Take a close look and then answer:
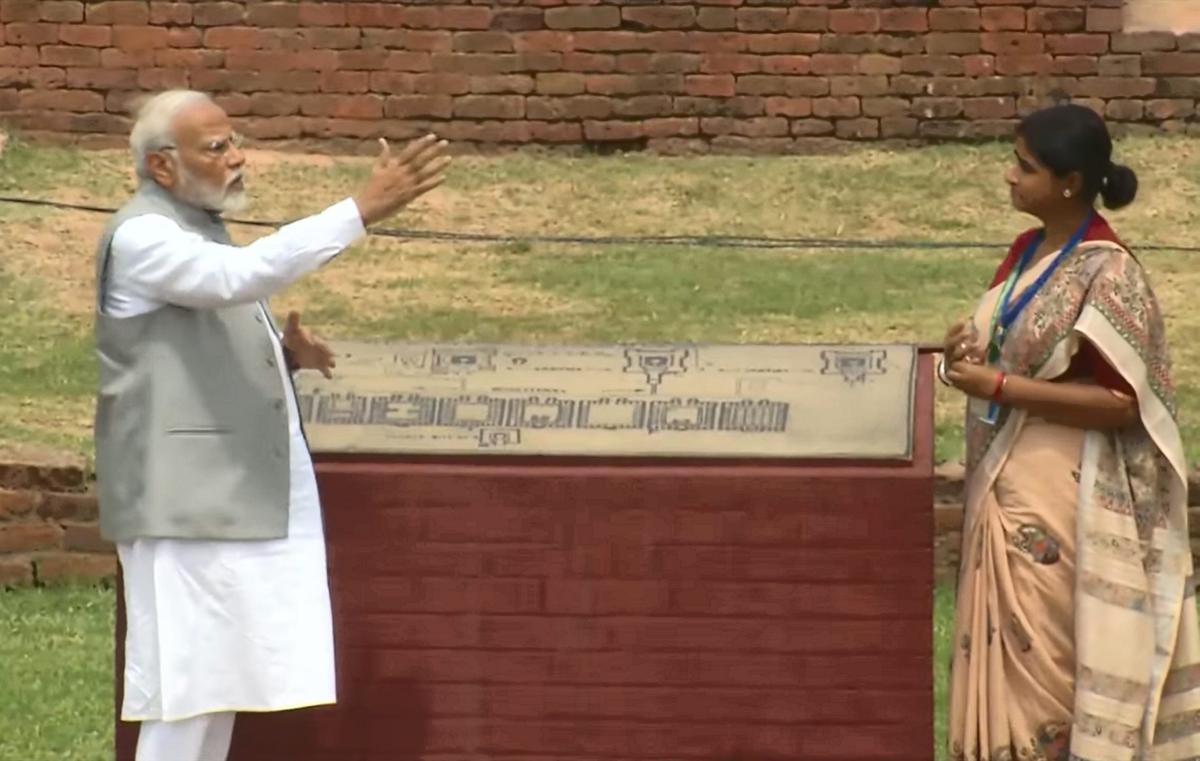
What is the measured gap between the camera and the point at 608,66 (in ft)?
39.0

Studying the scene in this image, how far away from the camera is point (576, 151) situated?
1198cm

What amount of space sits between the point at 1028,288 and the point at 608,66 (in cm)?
792

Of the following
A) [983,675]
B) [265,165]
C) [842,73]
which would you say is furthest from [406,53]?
[983,675]

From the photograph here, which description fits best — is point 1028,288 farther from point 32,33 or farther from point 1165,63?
point 32,33

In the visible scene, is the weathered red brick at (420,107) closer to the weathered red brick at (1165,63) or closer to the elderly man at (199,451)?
the weathered red brick at (1165,63)

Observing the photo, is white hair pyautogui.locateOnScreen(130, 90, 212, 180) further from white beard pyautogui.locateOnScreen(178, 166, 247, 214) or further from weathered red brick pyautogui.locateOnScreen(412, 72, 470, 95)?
weathered red brick pyautogui.locateOnScreen(412, 72, 470, 95)

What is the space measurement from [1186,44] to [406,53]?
150 inches

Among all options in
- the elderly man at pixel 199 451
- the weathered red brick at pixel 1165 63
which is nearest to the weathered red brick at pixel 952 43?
the weathered red brick at pixel 1165 63

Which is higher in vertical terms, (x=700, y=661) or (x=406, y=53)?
(x=406, y=53)

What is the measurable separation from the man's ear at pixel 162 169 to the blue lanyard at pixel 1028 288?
4.61 ft

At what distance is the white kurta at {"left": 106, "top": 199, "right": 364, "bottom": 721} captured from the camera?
3871 millimetres

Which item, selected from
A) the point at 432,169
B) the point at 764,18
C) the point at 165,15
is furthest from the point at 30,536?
the point at 764,18

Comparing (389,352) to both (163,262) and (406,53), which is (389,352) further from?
(406,53)

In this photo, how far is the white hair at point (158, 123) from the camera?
3.98 m
